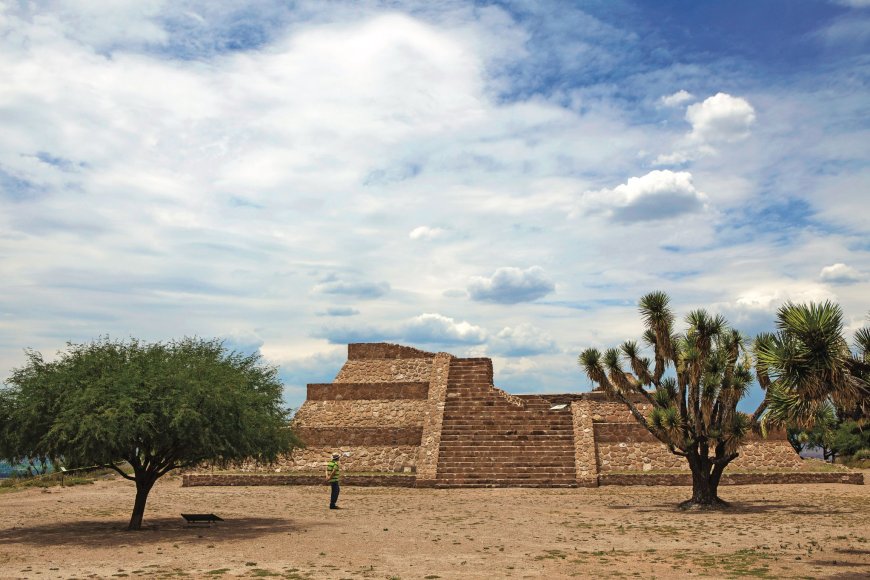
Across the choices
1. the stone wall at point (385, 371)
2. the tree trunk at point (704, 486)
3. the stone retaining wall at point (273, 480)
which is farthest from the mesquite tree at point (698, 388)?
the stone wall at point (385, 371)

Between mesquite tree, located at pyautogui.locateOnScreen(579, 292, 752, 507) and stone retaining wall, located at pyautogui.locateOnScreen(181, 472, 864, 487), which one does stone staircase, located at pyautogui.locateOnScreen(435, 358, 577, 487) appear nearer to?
stone retaining wall, located at pyautogui.locateOnScreen(181, 472, 864, 487)

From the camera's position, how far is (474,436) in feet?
114

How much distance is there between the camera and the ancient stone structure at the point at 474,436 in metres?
32.1

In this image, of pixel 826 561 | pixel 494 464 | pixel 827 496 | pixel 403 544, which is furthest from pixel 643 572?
pixel 494 464

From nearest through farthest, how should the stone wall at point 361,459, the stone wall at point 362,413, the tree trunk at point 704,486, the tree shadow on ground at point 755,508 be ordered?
1. the tree shadow on ground at point 755,508
2. the tree trunk at point 704,486
3. the stone wall at point 361,459
4. the stone wall at point 362,413

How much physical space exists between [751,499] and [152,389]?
19.0 m

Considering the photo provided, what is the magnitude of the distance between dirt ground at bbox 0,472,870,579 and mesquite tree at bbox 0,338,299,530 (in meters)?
1.97

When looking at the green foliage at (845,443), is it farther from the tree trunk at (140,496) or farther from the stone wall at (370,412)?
the tree trunk at (140,496)

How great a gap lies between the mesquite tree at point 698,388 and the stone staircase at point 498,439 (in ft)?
27.0

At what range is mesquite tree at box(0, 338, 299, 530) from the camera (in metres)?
17.2

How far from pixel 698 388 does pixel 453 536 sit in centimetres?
992

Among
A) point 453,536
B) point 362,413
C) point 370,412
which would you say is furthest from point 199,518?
point 370,412

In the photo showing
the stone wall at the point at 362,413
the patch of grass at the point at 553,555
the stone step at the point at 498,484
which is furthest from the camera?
the stone wall at the point at 362,413

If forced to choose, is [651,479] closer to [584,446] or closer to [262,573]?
[584,446]
